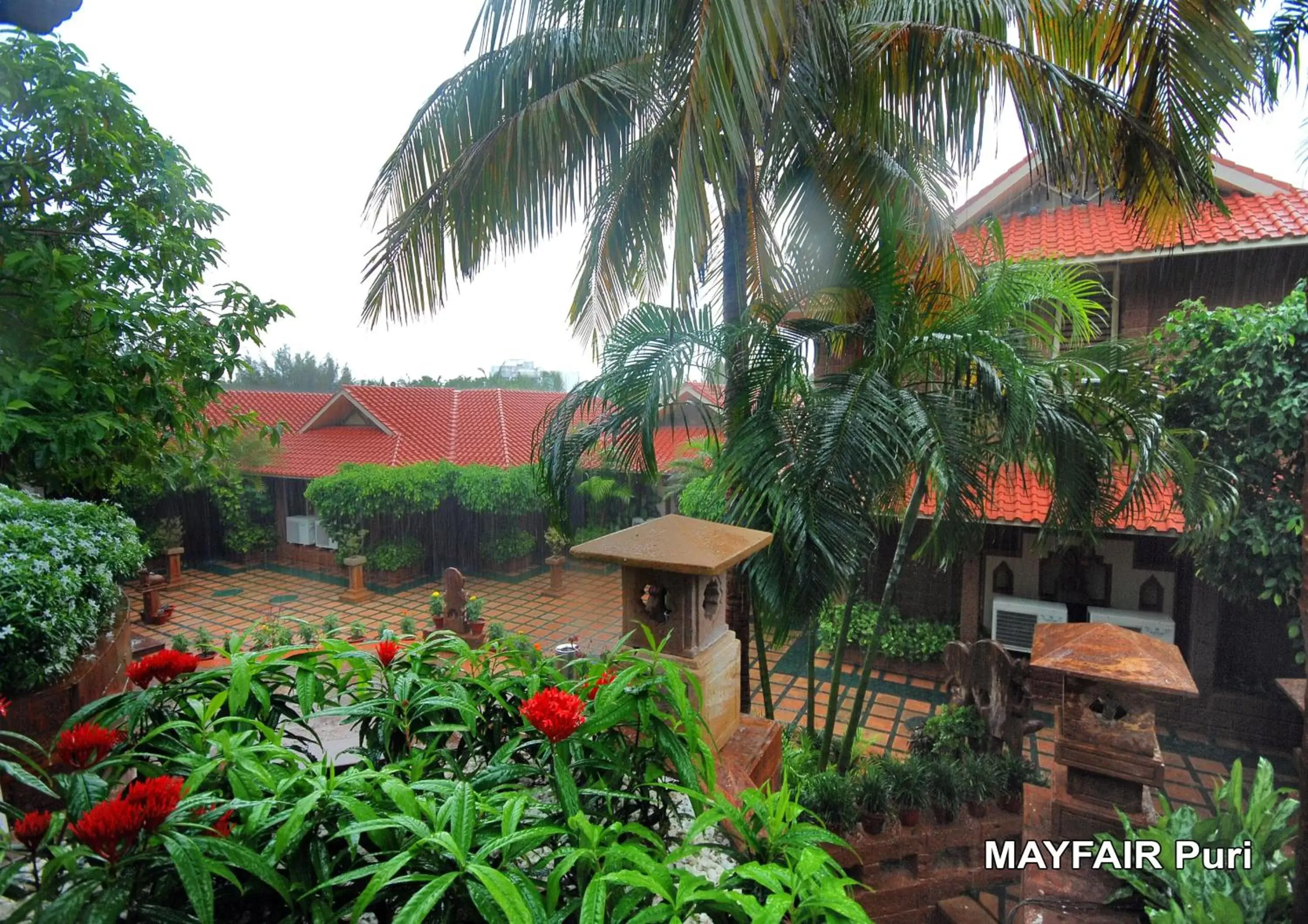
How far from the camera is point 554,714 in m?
0.93

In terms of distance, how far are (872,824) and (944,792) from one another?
0.37 m

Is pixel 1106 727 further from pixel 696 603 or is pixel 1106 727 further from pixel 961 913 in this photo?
pixel 696 603

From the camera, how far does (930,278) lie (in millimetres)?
2803

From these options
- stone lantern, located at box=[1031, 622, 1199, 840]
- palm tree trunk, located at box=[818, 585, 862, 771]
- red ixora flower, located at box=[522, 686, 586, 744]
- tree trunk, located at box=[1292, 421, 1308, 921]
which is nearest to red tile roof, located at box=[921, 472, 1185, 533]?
palm tree trunk, located at box=[818, 585, 862, 771]

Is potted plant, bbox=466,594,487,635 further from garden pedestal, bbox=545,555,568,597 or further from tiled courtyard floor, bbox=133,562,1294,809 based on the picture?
garden pedestal, bbox=545,555,568,597

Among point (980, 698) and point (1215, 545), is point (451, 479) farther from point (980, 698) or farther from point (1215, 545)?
point (1215, 545)

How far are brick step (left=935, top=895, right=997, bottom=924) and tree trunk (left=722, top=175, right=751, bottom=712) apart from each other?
40.8 inches

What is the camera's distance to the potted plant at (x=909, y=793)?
2572 mm

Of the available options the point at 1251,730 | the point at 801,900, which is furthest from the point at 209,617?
the point at 1251,730

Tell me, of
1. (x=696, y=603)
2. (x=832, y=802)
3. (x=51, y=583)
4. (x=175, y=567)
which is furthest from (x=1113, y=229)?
(x=175, y=567)

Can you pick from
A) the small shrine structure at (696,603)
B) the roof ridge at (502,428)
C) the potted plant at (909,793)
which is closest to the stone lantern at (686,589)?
the small shrine structure at (696,603)

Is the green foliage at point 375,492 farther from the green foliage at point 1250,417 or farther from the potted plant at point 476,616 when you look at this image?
the green foliage at point 1250,417

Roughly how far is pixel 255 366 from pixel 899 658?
202 inches

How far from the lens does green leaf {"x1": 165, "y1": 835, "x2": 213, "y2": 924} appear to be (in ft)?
2.06
